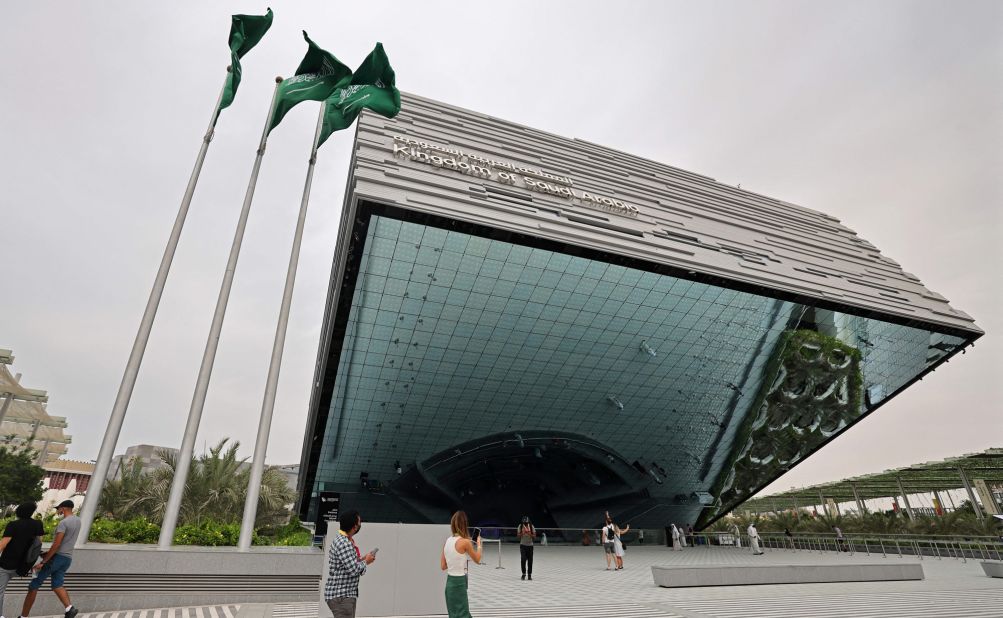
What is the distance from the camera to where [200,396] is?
Answer: 36.1 ft

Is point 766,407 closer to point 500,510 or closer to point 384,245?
point 500,510

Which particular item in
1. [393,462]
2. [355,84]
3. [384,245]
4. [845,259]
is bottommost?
[393,462]

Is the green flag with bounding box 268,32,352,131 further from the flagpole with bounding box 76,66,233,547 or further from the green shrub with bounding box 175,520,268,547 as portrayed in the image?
the green shrub with bounding box 175,520,268,547

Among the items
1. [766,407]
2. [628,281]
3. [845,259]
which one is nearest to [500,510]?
[766,407]

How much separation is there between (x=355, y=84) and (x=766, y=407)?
115 feet

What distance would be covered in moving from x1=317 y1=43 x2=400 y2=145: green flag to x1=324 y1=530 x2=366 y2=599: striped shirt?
1412 cm

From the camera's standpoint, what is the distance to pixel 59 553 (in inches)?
283

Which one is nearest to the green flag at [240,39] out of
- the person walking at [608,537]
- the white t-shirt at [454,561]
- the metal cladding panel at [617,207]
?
the metal cladding panel at [617,207]

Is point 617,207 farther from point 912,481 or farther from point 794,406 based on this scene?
point 912,481

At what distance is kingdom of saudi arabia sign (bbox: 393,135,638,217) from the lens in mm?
25720

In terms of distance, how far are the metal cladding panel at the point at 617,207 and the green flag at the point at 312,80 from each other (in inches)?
187

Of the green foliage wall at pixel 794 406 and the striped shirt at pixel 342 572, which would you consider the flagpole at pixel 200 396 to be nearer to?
the striped shirt at pixel 342 572

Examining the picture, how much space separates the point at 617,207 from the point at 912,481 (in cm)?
4108

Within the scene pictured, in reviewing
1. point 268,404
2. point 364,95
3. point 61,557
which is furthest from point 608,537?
point 364,95
